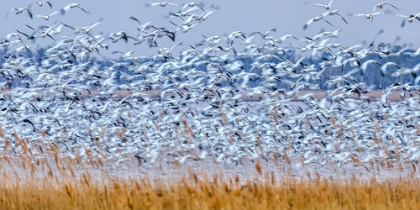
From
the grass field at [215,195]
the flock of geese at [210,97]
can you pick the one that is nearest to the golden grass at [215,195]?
the grass field at [215,195]

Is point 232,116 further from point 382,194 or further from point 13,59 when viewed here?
point 382,194

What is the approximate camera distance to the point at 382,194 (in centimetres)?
1107

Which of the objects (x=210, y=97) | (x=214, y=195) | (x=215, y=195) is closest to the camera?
(x=215, y=195)

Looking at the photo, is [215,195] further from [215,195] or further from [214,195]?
[214,195]

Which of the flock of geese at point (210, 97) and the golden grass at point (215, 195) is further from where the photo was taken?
the flock of geese at point (210, 97)

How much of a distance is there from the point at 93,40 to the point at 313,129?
489 centimetres

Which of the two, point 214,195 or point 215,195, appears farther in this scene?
point 214,195

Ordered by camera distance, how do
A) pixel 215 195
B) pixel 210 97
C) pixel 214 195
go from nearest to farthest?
1. pixel 215 195
2. pixel 214 195
3. pixel 210 97

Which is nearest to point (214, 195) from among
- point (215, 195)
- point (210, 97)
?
point (215, 195)

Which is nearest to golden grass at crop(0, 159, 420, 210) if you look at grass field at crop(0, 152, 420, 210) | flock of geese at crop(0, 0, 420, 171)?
grass field at crop(0, 152, 420, 210)

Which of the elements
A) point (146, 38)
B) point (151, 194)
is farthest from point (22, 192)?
point (146, 38)

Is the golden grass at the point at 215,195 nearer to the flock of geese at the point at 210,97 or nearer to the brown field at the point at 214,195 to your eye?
the brown field at the point at 214,195

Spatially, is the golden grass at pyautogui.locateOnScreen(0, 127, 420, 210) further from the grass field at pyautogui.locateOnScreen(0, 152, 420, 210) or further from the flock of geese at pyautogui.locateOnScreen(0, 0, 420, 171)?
the flock of geese at pyautogui.locateOnScreen(0, 0, 420, 171)

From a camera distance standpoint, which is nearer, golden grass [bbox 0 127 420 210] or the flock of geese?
golden grass [bbox 0 127 420 210]
